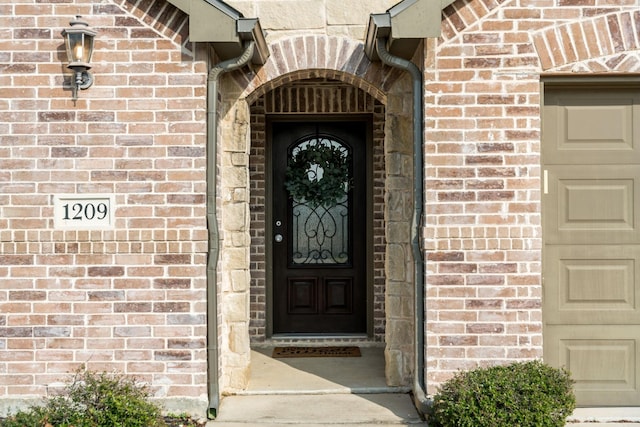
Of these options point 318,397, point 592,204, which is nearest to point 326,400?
point 318,397

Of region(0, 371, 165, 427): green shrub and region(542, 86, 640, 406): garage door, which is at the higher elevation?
region(542, 86, 640, 406): garage door

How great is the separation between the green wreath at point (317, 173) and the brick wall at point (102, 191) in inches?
96.3

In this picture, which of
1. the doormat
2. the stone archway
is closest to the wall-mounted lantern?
the stone archway

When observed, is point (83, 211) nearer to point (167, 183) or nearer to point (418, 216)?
point (167, 183)

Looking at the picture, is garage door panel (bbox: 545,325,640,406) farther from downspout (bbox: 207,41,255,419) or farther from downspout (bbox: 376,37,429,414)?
downspout (bbox: 207,41,255,419)

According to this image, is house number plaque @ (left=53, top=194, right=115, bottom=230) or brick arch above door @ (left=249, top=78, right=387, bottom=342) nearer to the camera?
house number plaque @ (left=53, top=194, right=115, bottom=230)

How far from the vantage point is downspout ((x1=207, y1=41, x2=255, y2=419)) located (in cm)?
466

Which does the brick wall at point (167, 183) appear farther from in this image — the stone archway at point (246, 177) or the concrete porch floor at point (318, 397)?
the stone archway at point (246, 177)

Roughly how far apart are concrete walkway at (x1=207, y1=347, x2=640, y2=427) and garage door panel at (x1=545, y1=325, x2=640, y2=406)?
113mm

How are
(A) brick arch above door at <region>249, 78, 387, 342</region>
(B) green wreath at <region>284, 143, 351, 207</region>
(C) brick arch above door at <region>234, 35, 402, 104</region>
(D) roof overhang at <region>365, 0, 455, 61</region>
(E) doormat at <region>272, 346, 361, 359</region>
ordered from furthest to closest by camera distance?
(B) green wreath at <region>284, 143, 351, 207</region>
(A) brick arch above door at <region>249, 78, 387, 342</region>
(E) doormat at <region>272, 346, 361, 359</region>
(C) brick arch above door at <region>234, 35, 402, 104</region>
(D) roof overhang at <region>365, 0, 455, 61</region>

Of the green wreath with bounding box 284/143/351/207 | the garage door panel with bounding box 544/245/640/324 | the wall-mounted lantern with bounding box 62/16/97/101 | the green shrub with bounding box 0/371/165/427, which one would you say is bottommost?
the green shrub with bounding box 0/371/165/427

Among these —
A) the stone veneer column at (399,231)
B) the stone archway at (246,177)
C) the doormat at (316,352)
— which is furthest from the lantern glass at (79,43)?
the doormat at (316,352)

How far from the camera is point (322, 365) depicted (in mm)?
6109

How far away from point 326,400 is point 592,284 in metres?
2.13
